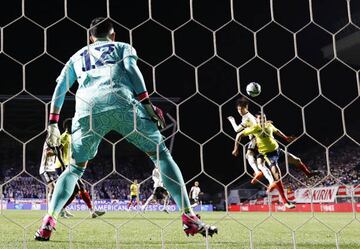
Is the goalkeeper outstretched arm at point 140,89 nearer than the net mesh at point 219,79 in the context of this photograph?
Yes

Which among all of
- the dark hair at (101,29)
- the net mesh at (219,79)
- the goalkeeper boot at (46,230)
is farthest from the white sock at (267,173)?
the goalkeeper boot at (46,230)

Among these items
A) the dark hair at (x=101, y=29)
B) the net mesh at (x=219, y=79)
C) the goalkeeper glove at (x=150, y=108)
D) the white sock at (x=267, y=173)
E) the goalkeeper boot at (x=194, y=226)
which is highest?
the net mesh at (x=219, y=79)

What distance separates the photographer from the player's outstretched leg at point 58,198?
5.01ft

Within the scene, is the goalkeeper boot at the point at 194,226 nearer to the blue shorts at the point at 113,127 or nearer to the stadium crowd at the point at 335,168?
the blue shorts at the point at 113,127

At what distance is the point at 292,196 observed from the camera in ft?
26.2

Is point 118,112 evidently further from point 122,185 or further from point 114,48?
point 122,185

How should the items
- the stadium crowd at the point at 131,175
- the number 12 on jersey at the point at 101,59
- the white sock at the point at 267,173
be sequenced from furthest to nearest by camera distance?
1. the stadium crowd at the point at 131,175
2. the white sock at the point at 267,173
3. the number 12 on jersey at the point at 101,59

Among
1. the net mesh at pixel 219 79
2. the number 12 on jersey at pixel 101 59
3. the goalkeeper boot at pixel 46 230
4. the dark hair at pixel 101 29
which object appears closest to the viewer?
the goalkeeper boot at pixel 46 230

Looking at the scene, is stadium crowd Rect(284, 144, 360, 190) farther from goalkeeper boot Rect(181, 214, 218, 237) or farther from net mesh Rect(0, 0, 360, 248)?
goalkeeper boot Rect(181, 214, 218, 237)

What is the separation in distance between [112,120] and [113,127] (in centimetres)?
4

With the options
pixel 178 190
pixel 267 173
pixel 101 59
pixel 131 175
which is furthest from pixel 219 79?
pixel 178 190

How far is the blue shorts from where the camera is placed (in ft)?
5.08

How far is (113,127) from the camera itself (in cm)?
159

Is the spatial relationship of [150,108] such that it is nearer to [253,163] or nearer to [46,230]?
[46,230]
